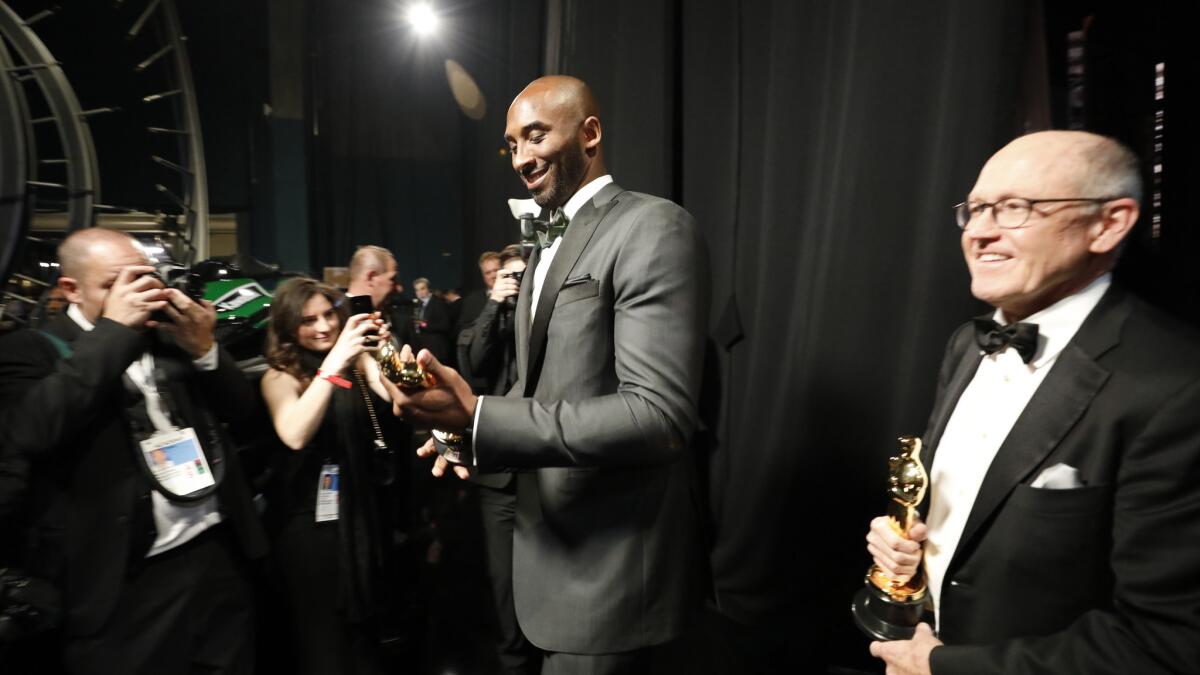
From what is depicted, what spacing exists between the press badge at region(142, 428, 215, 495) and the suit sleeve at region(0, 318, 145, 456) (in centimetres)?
18

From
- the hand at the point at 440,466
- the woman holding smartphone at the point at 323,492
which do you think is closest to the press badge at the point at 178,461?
the woman holding smartphone at the point at 323,492

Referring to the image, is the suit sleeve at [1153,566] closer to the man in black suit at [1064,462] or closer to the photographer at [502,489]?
the man in black suit at [1064,462]

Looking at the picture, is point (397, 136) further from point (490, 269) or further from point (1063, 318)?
point (1063, 318)

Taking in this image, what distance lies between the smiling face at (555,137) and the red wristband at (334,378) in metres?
1.05

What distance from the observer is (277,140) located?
4602mm

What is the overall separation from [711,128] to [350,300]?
5.42ft

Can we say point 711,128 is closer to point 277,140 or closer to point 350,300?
point 350,300

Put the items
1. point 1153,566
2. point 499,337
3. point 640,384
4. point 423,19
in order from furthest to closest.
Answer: point 423,19 < point 499,337 < point 640,384 < point 1153,566

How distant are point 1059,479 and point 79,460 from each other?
7.20 ft

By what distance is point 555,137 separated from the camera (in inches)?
47.2

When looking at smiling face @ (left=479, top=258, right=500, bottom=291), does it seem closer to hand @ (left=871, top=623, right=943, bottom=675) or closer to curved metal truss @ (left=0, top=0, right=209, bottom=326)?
curved metal truss @ (left=0, top=0, right=209, bottom=326)

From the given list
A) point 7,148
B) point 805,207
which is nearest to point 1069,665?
point 805,207

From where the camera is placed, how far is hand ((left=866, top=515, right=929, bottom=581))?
95 cm

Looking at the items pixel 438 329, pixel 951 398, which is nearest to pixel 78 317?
pixel 951 398
